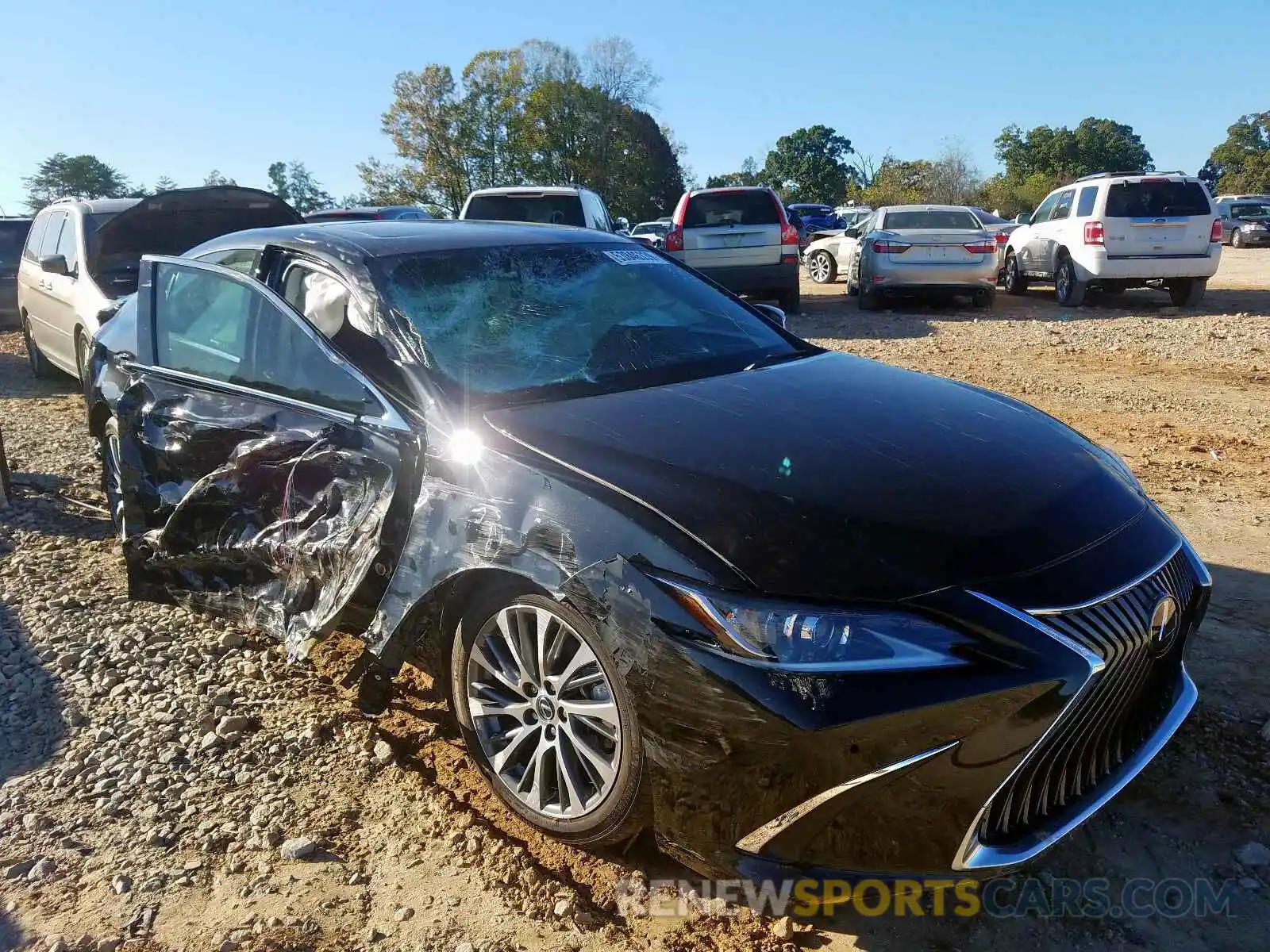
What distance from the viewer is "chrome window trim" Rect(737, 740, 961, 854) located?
205 centimetres

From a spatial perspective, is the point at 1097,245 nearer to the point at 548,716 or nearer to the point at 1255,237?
the point at 548,716

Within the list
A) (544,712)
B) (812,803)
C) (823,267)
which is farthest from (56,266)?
(823,267)

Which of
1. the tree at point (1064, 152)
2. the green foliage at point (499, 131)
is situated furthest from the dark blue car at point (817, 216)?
the tree at point (1064, 152)

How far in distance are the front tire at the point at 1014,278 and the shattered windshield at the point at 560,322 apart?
46.0ft

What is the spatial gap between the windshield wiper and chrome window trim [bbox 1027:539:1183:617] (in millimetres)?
1464

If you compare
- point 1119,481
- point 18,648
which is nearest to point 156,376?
point 18,648

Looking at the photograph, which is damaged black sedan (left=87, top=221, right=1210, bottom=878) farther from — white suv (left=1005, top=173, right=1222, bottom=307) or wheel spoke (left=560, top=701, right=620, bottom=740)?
white suv (left=1005, top=173, right=1222, bottom=307)

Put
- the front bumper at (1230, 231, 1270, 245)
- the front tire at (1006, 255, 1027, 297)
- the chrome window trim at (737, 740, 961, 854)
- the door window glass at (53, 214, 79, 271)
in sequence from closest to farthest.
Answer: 1. the chrome window trim at (737, 740, 961, 854)
2. the door window glass at (53, 214, 79, 271)
3. the front tire at (1006, 255, 1027, 297)
4. the front bumper at (1230, 231, 1270, 245)

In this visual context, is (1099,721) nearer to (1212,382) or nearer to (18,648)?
(18,648)

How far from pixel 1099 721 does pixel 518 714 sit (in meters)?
1.47

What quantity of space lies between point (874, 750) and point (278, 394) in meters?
2.38

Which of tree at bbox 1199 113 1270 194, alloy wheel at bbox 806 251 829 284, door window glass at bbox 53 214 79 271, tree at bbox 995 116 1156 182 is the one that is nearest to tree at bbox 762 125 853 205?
tree at bbox 995 116 1156 182

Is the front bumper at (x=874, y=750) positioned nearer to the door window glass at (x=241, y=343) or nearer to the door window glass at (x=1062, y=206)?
the door window glass at (x=241, y=343)

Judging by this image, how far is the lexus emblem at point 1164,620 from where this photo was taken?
241 centimetres
